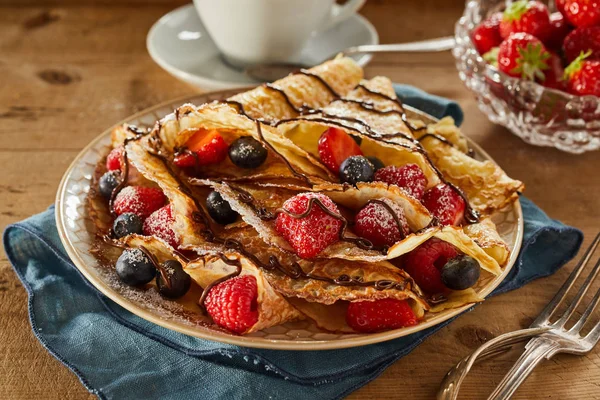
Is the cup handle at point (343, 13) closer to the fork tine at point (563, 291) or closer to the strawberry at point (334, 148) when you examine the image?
the strawberry at point (334, 148)

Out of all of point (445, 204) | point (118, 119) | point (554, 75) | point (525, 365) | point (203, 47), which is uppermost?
point (554, 75)

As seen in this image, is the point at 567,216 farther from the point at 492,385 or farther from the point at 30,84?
the point at 30,84

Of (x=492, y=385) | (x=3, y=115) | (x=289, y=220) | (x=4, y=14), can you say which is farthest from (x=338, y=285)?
(x=4, y=14)

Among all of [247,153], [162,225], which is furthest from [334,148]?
[162,225]

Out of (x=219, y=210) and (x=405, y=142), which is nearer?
(x=219, y=210)

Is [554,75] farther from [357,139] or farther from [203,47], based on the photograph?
[203,47]
